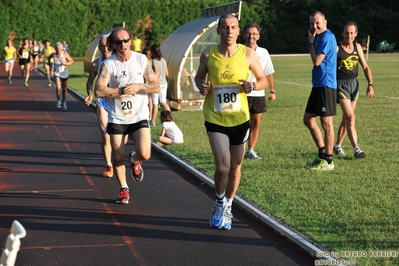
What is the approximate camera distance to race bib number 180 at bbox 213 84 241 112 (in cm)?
757

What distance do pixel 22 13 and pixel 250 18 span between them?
21393 mm

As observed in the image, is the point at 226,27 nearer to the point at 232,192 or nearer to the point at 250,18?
the point at 232,192

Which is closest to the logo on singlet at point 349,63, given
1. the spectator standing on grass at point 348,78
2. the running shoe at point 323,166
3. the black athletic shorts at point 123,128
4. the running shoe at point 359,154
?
the spectator standing on grass at point 348,78

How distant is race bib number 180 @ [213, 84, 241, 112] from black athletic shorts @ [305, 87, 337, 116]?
3.35 meters

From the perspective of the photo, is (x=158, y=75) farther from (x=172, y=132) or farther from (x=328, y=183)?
(x=328, y=183)

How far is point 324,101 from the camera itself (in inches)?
422

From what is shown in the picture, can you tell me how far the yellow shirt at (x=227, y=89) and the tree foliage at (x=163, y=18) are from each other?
2169 inches

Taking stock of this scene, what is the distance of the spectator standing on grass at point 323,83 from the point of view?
1048 cm

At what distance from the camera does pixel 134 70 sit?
8.80 metres

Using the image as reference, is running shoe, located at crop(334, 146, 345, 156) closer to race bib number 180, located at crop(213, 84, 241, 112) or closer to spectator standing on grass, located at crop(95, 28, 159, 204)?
spectator standing on grass, located at crop(95, 28, 159, 204)

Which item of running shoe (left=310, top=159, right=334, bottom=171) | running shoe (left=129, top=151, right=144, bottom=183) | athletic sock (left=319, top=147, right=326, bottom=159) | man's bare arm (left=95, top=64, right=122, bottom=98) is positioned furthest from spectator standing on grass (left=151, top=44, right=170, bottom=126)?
man's bare arm (left=95, top=64, right=122, bottom=98)

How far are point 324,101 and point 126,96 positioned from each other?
10.6 ft

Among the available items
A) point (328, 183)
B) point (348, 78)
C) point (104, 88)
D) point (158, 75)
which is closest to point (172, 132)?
point (158, 75)

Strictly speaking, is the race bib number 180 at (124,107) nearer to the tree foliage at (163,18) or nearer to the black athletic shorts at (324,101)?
the black athletic shorts at (324,101)
